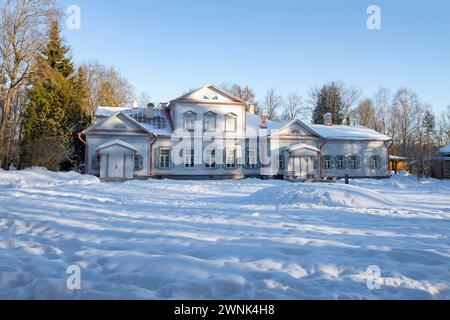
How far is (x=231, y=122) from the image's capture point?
2558 cm

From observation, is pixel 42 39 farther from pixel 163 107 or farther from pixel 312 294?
pixel 312 294

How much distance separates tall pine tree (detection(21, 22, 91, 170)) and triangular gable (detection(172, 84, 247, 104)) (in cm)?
972

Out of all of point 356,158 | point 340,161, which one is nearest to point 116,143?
point 340,161

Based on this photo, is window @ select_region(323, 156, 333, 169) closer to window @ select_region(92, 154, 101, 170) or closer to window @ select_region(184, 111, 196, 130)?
window @ select_region(184, 111, 196, 130)

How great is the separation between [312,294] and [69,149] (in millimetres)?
27567

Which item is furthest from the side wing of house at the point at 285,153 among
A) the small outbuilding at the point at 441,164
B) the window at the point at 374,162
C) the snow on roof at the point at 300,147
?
the small outbuilding at the point at 441,164

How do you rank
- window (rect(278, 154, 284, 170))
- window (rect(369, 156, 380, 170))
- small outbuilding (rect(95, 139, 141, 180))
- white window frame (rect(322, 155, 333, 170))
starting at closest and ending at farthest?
small outbuilding (rect(95, 139, 141, 180)) → window (rect(278, 154, 284, 170)) → white window frame (rect(322, 155, 333, 170)) → window (rect(369, 156, 380, 170))

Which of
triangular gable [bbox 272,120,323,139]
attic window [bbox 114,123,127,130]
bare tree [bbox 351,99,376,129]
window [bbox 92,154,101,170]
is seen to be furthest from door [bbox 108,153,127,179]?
bare tree [bbox 351,99,376,129]

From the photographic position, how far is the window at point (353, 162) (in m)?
27.9

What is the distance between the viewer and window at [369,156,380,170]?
2820cm

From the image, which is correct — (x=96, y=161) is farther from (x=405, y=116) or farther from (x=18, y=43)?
(x=405, y=116)

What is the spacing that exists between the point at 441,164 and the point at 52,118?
116 feet
